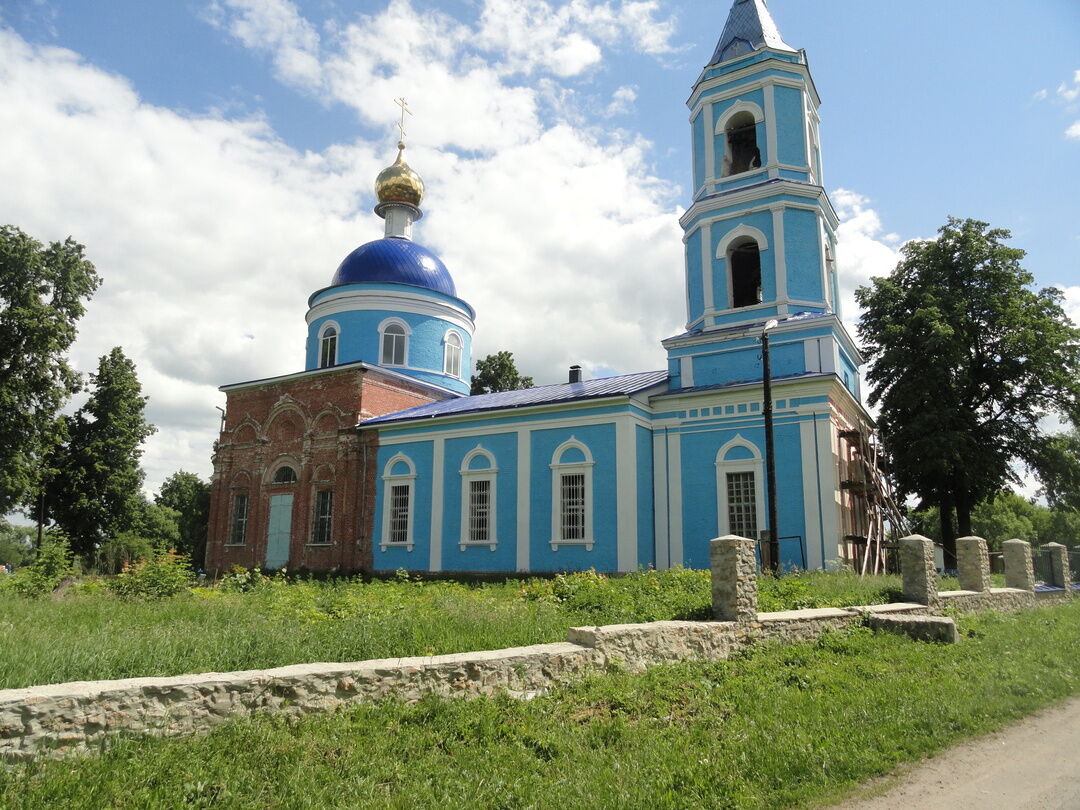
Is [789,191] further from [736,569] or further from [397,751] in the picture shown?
[397,751]

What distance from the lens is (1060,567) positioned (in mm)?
18953

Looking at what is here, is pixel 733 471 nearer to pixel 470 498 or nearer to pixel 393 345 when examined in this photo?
pixel 470 498

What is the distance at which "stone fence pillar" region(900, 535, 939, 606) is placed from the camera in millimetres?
12141

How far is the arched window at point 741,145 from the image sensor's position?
21.0m

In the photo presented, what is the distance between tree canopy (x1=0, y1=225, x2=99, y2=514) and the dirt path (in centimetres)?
2845

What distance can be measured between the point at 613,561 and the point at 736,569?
32.5 ft

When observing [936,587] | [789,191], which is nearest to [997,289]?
[789,191]

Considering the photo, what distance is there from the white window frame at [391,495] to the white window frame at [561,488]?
4843 mm

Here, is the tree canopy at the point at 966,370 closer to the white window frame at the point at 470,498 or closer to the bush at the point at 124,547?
the white window frame at the point at 470,498

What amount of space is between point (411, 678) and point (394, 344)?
2264cm

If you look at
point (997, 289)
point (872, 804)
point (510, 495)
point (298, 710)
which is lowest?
point (872, 804)

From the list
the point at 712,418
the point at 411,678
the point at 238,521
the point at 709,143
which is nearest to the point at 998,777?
the point at 411,678

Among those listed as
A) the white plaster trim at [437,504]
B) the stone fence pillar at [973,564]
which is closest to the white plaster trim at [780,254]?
the stone fence pillar at [973,564]

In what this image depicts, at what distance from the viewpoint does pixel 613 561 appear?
19016 millimetres
